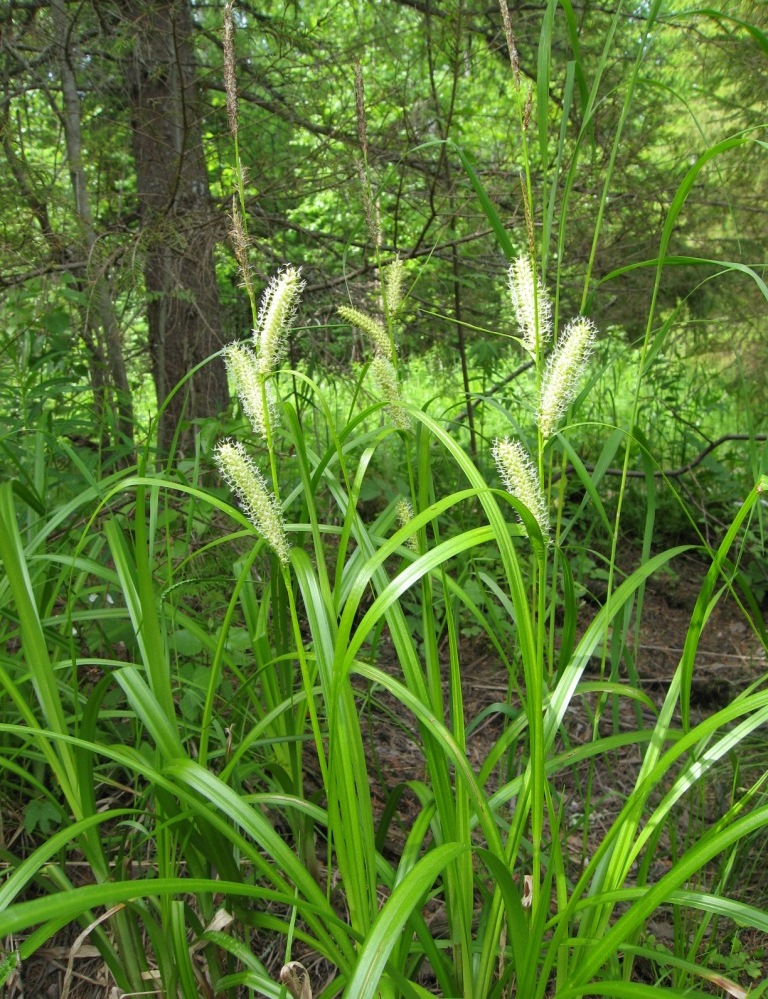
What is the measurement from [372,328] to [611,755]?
6.31 ft

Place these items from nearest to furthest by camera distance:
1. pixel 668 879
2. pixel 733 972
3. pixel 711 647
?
pixel 668 879 → pixel 733 972 → pixel 711 647

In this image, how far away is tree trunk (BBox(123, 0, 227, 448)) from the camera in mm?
3127

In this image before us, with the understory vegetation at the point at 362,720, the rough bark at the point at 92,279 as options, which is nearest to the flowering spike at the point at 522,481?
the understory vegetation at the point at 362,720

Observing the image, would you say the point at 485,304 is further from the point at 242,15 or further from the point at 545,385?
the point at 545,385

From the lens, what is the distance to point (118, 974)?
143 centimetres

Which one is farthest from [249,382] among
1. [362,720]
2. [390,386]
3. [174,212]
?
[174,212]

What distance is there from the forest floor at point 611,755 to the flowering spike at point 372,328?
0.71 m

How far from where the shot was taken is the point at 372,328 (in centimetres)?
139

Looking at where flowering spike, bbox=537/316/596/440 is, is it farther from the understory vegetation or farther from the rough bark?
the rough bark

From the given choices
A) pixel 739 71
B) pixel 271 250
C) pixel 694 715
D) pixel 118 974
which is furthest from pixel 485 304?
pixel 118 974

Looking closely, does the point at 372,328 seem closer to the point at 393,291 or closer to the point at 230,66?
the point at 393,291

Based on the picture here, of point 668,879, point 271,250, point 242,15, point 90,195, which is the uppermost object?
point 242,15

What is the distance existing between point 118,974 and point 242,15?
4.05 m

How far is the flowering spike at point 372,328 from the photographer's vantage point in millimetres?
1338
